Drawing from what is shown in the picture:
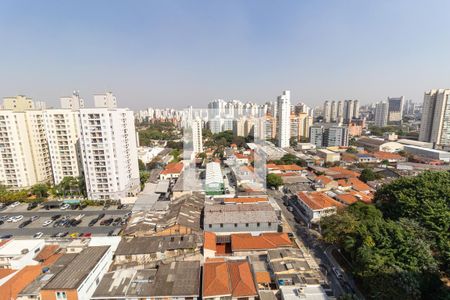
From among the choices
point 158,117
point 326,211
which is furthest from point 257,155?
point 158,117

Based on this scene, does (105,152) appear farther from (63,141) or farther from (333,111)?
(333,111)

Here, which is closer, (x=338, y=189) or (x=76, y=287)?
(x=76, y=287)

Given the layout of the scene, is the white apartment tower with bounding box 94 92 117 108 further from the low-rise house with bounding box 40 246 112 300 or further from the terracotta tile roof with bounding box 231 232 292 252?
the terracotta tile roof with bounding box 231 232 292 252

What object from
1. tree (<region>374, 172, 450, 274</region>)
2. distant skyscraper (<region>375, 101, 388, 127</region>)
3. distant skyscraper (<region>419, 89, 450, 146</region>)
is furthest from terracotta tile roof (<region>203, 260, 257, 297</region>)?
distant skyscraper (<region>375, 101, 388, 127</region>)

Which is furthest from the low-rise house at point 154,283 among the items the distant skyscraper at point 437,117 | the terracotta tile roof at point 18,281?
the distant skyscraper at point 437,117

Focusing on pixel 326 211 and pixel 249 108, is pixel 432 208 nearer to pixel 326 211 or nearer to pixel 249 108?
pixel 326 211

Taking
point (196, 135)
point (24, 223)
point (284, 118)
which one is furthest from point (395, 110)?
point (24, 223)
